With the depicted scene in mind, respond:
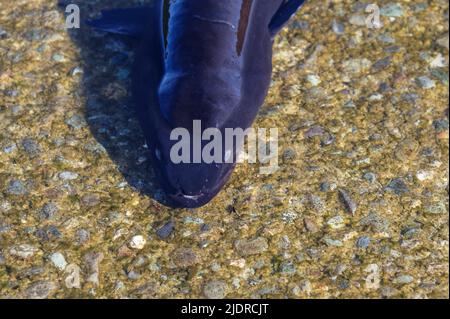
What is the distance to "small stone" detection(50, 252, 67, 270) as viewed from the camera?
4383mm

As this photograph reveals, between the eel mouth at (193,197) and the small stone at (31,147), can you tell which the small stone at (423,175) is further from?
the small stone at (31,147)

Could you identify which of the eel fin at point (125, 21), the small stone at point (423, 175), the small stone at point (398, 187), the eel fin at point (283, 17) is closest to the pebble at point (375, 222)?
the small stone at point (398, 187)

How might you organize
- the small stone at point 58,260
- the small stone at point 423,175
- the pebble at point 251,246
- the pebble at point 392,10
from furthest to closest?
the pebble at point 392,10, the small stone at point 423,175, the pebble at point 251,246, the small stone at point 58,260

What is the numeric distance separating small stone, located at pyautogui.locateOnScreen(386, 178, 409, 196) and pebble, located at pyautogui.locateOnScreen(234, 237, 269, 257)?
2.90 feet

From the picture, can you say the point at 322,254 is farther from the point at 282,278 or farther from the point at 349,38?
the point at 349,38

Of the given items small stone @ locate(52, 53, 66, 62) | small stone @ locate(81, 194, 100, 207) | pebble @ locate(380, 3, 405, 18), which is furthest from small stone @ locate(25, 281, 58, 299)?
pebble @ locate(380, 3, 405, 18)

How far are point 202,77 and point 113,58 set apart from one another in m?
1.23

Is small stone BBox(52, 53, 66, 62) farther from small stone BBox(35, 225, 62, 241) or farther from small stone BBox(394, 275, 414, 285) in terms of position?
small stone BBox(394, 275, 414, 285)

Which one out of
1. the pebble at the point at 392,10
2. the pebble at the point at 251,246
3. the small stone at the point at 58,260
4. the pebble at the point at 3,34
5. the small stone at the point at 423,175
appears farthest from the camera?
the pebble at the point at 392,10

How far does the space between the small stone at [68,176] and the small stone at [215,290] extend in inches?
43.7

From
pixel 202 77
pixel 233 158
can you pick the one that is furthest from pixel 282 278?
pixel 202 77

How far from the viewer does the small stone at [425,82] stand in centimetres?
543

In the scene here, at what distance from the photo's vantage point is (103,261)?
14.5 ft

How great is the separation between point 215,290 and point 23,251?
Answer: 43.2 inches
